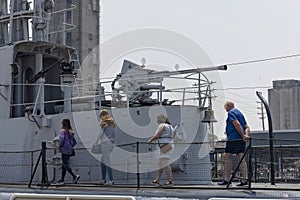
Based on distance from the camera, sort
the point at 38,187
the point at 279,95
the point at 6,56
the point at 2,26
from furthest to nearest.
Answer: the point at 279,95 < the point at 2,26 < the point at 6,56 < the point at 38,187

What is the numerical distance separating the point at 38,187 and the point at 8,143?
311cm

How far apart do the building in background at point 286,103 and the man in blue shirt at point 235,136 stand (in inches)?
945

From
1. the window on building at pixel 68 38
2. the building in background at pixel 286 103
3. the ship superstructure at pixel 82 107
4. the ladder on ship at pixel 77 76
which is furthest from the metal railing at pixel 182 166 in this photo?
the window on building at pixel 68 38

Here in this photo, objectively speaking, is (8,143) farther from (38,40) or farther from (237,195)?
(237,195)

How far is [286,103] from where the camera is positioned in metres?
41.9

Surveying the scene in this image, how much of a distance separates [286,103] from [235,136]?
3283 cm

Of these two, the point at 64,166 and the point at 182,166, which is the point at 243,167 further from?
the point at 64,166

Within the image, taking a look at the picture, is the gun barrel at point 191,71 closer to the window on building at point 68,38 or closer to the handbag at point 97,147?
the handbag at point 97,147

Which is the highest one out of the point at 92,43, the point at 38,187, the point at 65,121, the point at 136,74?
the point at 92,43

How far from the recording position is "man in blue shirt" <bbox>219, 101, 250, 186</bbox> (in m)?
9.81

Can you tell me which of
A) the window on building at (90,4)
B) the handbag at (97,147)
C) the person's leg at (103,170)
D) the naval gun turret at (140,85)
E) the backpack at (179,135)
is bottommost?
the person's leg at (103,170)

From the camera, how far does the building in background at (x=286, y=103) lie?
36.7m

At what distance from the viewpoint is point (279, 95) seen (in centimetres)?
4034

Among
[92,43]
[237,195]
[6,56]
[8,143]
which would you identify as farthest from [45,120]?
[92,43]
